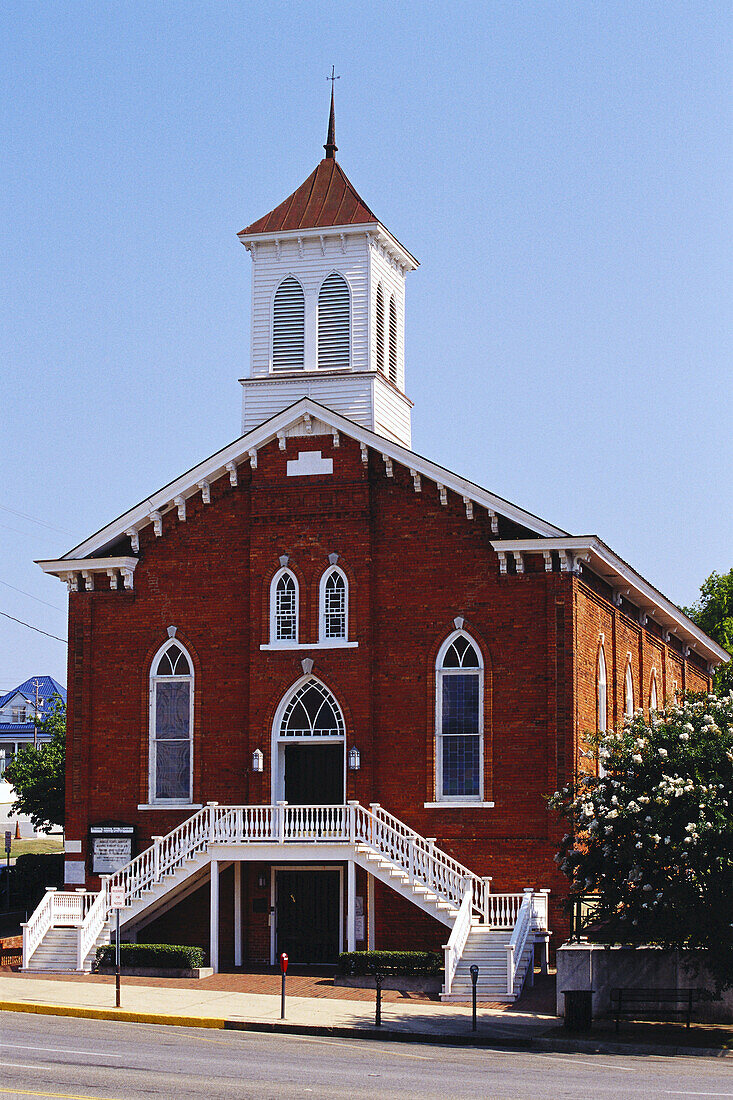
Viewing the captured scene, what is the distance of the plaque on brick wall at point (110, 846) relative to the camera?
111 ft

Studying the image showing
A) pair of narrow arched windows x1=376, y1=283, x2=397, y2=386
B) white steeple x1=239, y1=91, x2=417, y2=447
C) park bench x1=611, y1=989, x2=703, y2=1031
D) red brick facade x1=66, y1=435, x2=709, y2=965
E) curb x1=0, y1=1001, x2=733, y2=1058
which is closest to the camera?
curb x1=0, y1=1001, x2=733, y2=1058

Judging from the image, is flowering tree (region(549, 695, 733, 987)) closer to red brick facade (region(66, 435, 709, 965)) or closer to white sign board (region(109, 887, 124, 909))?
red brick facade (region(66, 435, 709, 965))

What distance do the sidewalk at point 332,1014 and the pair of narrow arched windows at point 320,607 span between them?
755 centimetres

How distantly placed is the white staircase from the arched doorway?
1053 millimetres

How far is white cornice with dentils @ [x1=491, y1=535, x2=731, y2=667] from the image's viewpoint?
31.6 metres

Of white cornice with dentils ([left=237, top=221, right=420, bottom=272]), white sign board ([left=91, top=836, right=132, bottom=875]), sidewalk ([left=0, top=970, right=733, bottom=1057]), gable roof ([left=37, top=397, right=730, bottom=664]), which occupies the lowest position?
sidewalk ([left=0, top=970, right=733, bottom=1057])

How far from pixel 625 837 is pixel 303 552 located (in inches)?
440

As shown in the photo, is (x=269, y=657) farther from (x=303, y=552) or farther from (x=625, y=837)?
(x=625, y=837)

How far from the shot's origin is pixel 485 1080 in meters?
19.3

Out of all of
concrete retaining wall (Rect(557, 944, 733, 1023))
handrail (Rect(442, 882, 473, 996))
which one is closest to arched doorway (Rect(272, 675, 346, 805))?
handrail (Rect(442, 882, 473, 996))

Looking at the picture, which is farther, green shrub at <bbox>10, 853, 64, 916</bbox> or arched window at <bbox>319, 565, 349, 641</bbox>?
green shrub at <bbox>10, 853, 64, 916</bbox>

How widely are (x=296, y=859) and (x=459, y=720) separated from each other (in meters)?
4.51

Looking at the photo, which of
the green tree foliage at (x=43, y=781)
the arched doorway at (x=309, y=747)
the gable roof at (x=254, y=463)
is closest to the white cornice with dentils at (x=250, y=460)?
the gable roof at (x=254, y=463)

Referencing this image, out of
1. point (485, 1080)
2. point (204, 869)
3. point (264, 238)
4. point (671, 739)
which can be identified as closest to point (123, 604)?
point (204, 869)
